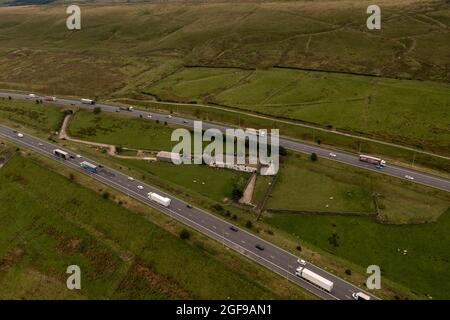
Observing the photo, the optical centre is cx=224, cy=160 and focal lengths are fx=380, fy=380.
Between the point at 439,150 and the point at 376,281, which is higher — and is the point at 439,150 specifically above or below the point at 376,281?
above

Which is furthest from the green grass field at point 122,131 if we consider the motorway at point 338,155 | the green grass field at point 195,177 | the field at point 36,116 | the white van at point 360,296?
the white van at point 360,296

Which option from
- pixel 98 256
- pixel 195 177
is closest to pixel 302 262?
pixel 195 177

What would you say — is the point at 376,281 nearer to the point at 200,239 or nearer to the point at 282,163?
the point at 200,239

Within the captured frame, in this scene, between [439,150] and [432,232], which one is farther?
[439,150]

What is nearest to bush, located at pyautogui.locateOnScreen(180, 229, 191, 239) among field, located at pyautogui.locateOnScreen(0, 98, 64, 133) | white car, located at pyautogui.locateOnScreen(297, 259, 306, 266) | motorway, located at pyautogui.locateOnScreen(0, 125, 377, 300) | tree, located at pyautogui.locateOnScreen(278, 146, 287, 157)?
motorway, located at pyautogui.locateOnScreen(0, 125, 377, 300)

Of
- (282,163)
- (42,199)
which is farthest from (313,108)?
(42,199)

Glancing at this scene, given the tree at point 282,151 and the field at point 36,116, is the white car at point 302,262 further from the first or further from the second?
the field at point 36,116

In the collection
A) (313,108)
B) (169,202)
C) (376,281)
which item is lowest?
(376,281)
